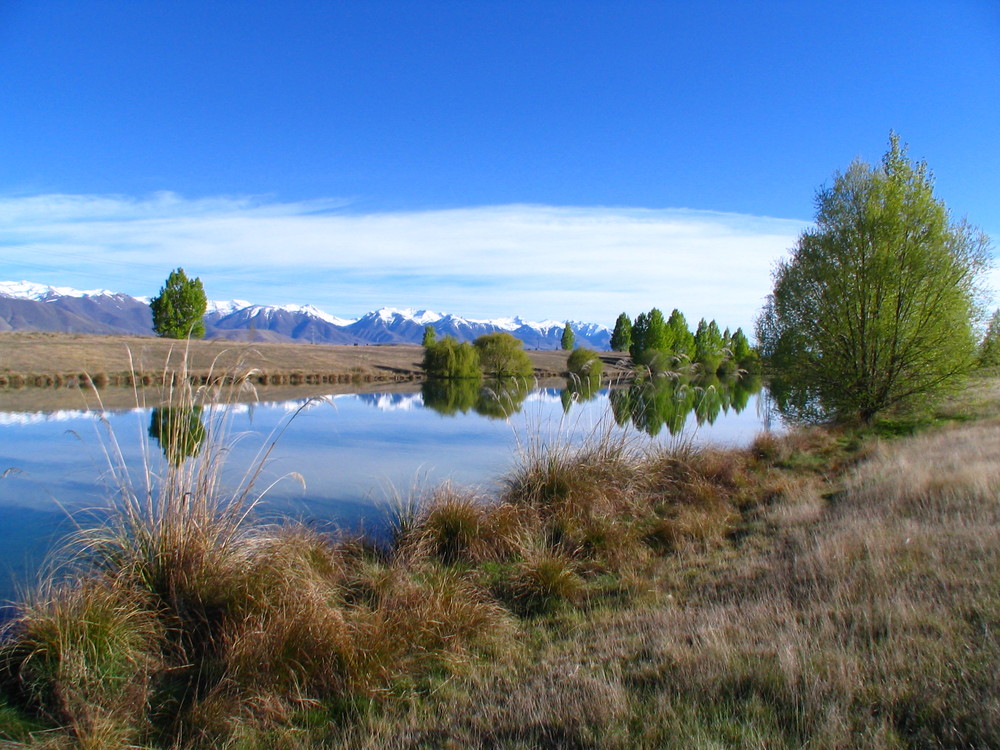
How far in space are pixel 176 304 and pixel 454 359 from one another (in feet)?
103

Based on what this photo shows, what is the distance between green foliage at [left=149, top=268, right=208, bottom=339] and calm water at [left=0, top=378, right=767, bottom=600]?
41.4m

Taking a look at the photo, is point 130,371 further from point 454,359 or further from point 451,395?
point 454,359

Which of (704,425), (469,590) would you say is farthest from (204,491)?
(704,425)

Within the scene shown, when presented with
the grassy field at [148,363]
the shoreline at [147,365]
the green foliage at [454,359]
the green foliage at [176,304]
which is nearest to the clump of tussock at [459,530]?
the shoreline at [147,365]

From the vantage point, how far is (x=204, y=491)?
16.7ft

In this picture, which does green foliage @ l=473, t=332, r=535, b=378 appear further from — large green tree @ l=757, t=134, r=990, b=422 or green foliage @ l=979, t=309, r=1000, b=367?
green foliage @ l=979, t=309, r=1000, b=367

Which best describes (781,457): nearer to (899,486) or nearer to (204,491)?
(899,486)

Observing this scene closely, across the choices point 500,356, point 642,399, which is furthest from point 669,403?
point 500,356

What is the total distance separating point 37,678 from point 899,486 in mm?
9026

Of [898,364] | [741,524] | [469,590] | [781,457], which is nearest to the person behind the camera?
[469,590]

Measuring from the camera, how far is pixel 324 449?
57.7 ft

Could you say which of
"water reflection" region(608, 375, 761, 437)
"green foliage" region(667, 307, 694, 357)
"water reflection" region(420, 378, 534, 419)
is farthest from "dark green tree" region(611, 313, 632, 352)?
"water reflection" region(608, 375, 761, 437)

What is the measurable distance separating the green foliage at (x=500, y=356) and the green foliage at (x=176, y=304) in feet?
95.6

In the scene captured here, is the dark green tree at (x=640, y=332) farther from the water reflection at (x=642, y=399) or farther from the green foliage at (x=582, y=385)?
the green foliage at (x=582, y=385)
